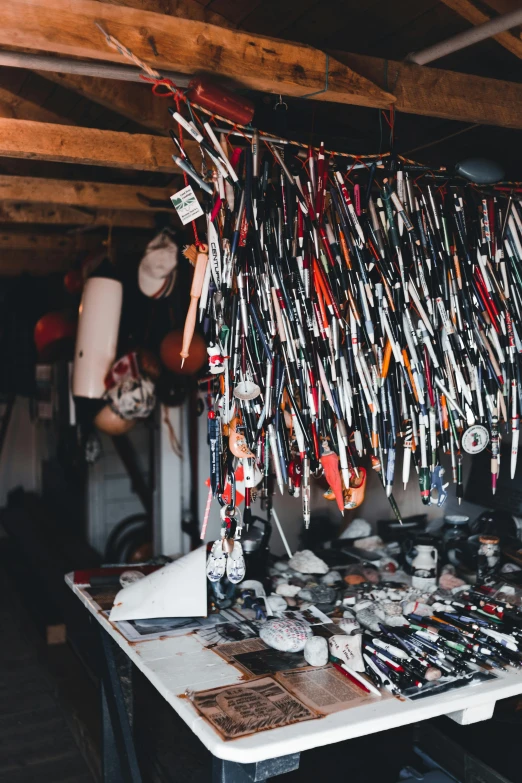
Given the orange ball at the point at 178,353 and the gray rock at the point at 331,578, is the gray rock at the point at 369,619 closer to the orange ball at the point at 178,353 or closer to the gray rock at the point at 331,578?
the gray rock at the point at 331,578

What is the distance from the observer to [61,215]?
15.2ft

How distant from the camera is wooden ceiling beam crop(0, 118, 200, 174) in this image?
2.84 meters

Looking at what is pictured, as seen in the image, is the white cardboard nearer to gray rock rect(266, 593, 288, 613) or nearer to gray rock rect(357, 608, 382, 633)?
gray rock rect(266, 593, 288, 613)

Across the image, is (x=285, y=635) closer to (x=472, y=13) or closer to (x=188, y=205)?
(x=188, y=205)

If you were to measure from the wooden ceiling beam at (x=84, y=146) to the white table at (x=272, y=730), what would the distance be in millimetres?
1895

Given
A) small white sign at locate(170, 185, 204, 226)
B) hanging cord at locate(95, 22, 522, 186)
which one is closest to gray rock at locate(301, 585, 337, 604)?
small white sign at locate(170, 185, 204, 226)

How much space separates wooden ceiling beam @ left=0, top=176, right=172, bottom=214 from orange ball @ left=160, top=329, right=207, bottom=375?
2.67 feet

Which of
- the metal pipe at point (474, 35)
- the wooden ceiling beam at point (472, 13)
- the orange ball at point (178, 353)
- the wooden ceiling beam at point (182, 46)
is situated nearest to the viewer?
the wooden ceiling beam at point (182, 46)

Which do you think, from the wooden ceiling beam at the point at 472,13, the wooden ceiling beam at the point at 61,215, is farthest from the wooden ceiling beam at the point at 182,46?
the wooden ceiling beam at the point at 61,215

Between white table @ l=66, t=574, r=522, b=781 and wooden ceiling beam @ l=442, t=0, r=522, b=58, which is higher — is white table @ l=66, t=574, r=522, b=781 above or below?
below

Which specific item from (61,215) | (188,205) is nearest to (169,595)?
(188,205)

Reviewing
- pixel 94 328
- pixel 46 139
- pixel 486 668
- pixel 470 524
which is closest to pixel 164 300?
pixel 94 328

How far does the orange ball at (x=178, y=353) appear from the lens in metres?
4.32

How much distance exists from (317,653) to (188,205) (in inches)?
55.9
